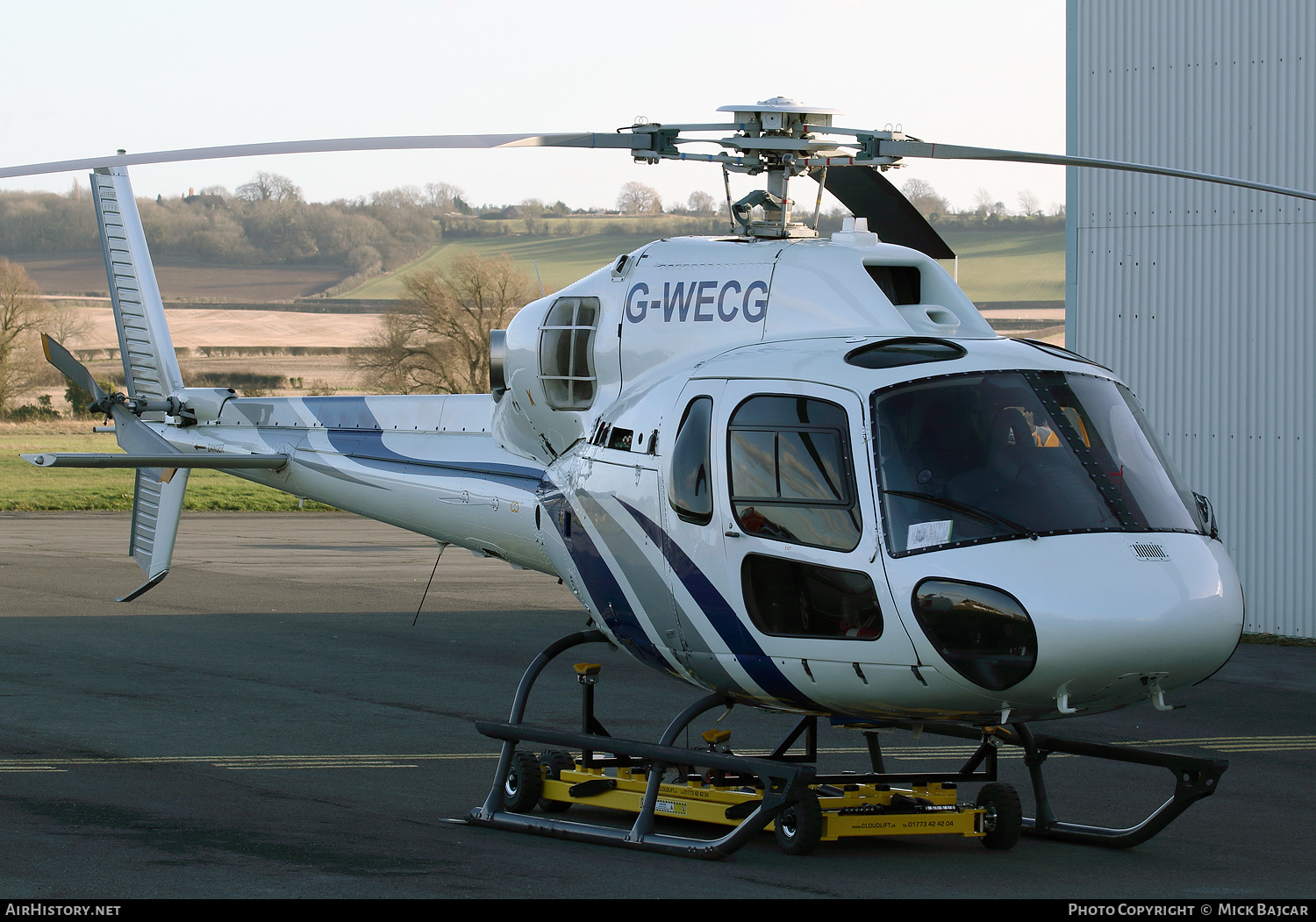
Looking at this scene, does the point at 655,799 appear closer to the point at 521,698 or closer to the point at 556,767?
the point at 556,767

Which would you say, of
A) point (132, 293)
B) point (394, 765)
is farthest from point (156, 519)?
point (394, 765)

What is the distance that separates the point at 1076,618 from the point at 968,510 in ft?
2.44

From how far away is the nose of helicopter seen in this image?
7160mm

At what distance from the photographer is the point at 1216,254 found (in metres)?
18.8

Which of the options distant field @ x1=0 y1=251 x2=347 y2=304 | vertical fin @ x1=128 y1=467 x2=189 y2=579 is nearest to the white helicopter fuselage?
vertical fin @ x1=128 y1=467 x2=189 y2=579

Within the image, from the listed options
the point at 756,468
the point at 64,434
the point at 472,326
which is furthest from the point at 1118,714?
the point at 472,326

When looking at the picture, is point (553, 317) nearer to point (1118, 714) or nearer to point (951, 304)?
point (951, 304)

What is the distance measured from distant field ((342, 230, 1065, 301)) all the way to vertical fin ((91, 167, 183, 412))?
86153 millimetres

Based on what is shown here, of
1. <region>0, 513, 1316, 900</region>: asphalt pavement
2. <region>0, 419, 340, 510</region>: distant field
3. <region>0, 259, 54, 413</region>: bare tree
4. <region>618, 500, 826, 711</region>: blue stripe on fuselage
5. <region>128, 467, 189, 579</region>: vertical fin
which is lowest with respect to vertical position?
<region>0, 419, 340, 510</region>: distant field

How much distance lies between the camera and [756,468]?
811 cm

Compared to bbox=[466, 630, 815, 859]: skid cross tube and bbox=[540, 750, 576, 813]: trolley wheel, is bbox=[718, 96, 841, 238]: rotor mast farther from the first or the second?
bbox=[540, 750, 576, 813]: trolley wheel

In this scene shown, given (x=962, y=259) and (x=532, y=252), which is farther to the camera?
(x=962, y=259)

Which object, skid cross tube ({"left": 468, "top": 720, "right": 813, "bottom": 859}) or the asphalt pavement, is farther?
skid cross tube ({"left": 468, "top": 720, "right": 813, "bottom": 859})

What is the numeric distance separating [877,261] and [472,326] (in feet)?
239
